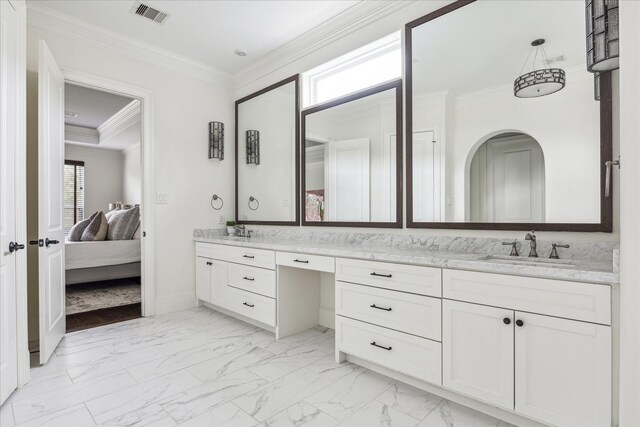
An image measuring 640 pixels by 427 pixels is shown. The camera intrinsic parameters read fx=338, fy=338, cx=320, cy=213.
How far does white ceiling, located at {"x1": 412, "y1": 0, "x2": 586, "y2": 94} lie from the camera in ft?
6.08

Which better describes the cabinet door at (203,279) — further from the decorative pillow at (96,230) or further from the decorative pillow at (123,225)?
the decorative pillow at (96,230)

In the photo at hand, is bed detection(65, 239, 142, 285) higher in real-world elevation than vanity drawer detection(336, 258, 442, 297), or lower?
lower

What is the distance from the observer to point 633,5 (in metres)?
0.85

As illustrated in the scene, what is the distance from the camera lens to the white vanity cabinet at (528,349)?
139cm

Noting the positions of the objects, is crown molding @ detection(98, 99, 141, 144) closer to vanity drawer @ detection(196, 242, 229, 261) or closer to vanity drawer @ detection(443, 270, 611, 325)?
vanity drawer @ detection(196, 242, 229, 261)

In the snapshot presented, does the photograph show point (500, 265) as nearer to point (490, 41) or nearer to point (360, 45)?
point (490, 41)

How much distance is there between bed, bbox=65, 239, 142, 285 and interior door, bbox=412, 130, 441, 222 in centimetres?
410

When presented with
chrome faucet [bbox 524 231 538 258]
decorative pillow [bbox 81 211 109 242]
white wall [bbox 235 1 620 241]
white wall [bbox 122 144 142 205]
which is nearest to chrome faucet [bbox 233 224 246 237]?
white wall [bbox 235 1 620 241]

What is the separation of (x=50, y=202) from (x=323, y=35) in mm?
2609

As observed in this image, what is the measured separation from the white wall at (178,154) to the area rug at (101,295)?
857mm

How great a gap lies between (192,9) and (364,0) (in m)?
1.43

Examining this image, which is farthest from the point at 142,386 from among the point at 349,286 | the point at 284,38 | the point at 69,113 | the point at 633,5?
the point at 69,113

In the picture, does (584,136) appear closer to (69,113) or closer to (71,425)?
(71,425)

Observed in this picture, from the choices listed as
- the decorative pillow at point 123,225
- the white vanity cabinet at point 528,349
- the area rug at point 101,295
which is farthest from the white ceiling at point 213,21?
the area rug at point 101,295
